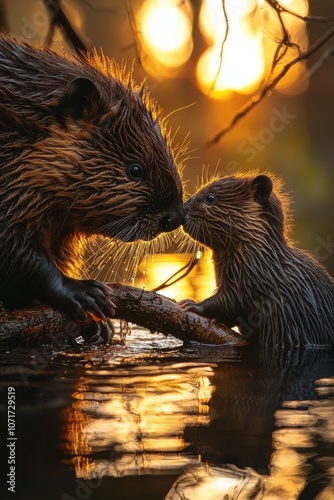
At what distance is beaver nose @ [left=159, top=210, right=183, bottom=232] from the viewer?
4363 millimetres

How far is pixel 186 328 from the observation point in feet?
15.6

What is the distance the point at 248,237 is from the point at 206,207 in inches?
10.5

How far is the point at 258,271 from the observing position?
5.04 meters

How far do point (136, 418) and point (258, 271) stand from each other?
1.89m

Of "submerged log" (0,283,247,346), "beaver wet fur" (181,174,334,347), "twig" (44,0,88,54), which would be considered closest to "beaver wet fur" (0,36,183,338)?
"submerged log" (0,283,247,346)

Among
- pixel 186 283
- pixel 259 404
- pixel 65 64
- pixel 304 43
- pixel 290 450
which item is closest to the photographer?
pixel 290 450

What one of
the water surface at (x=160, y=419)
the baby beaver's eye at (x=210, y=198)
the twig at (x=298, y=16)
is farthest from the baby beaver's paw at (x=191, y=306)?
the twig at (x=298, y=16)

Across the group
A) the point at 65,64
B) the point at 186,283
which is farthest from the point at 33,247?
the point at 186,283

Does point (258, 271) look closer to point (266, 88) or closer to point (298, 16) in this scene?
point (266, 88)

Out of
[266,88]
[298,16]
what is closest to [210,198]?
[266,88]

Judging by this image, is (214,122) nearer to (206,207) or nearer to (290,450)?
(206,207)

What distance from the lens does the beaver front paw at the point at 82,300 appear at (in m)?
4.25

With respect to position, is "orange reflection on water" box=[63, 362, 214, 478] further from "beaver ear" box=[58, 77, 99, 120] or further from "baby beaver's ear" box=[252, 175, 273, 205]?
"baby beaver's ear" box=[252, 175, 273, 205]

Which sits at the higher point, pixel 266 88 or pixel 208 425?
pixel 266 88
